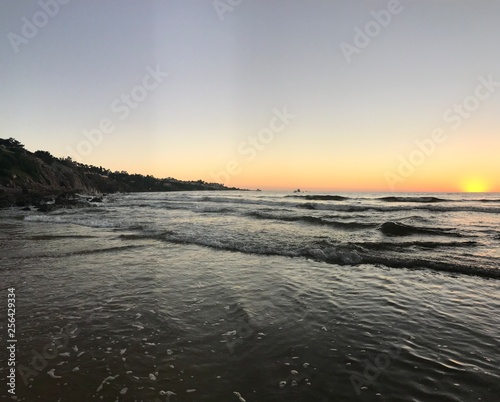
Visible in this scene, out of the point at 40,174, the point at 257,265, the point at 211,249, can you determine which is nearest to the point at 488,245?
the point at 257,265

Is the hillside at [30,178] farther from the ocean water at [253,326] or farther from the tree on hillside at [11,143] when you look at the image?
the ocean water at [253,326]

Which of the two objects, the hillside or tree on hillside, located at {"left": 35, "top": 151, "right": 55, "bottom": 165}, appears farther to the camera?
tree on hillside, located at {"left": 35, "top": 151, "right": 55, "bottom": 165}

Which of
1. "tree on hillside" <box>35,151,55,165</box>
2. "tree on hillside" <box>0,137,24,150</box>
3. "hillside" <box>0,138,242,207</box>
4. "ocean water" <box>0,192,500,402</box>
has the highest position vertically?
"tree on hillside" <box>0,137,24,150</box>

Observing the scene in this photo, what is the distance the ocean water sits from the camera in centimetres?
426

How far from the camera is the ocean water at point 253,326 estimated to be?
4.26m

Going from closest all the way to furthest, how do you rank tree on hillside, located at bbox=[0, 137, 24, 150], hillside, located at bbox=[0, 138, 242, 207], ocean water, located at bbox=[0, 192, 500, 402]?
ocean water, located at bbox=[0, 192, 500, 402] → hillside, located at bbox=[0, 138, 242, 207] → tree on hillside, located at bbox=[0, 137, 24, 150]

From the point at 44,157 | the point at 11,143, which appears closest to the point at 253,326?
the point at 44,157

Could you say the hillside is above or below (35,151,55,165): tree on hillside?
below

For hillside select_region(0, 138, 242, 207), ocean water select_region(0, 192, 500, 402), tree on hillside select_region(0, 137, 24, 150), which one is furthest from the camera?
tree on hillside select_region(0, 137, 24, 150)

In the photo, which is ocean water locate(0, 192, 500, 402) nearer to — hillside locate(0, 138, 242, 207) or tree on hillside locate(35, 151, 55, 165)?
hillside locate(0, 138, 242, 207)

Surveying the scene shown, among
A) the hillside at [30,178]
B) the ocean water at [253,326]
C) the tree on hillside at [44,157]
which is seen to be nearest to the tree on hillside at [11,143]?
the hillside at [30,178]

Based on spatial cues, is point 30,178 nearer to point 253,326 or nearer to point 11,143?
point 11,143

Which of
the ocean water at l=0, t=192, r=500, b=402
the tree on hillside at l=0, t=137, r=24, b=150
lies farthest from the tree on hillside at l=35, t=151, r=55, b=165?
the ocean water at l=0, t=192, r=500, b=402

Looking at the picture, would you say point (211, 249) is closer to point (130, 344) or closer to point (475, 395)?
point (130, 344)
